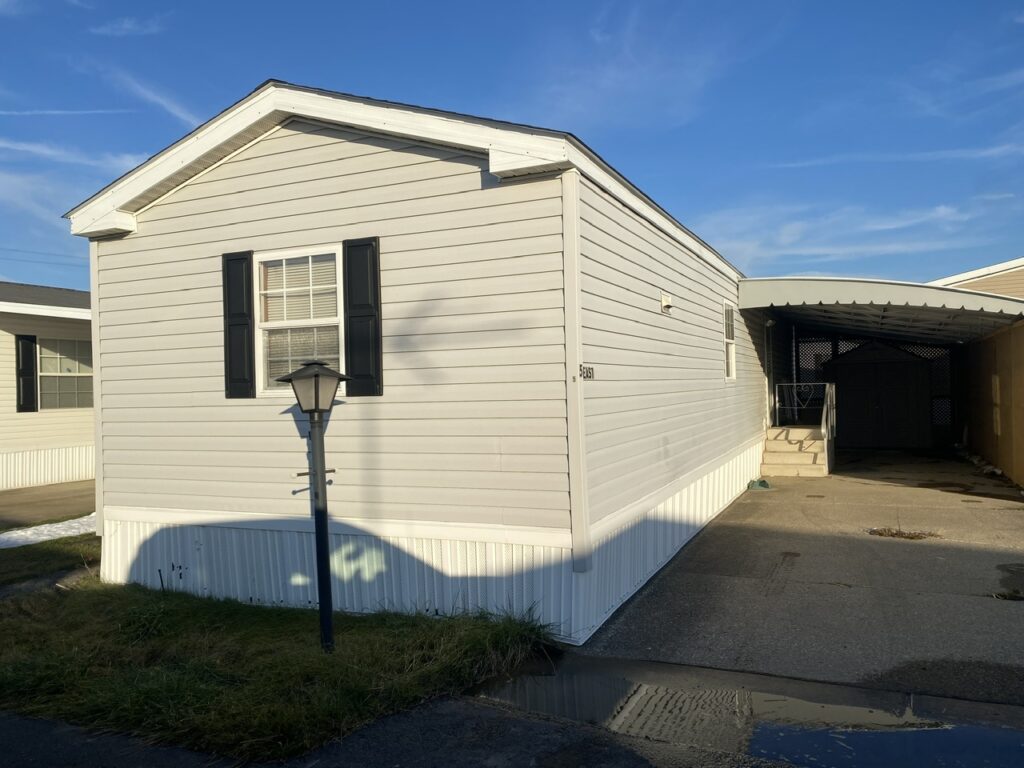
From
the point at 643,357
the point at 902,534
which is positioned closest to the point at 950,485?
the point at 902,534

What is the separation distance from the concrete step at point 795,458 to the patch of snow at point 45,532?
10.3 m

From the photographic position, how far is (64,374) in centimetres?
1491

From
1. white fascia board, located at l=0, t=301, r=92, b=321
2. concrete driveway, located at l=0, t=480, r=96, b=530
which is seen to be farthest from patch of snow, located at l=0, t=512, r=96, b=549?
white fascia board, located at l=0, t=301, r=92, b=321

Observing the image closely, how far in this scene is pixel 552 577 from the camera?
540 cm

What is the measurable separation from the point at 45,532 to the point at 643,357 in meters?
7.52

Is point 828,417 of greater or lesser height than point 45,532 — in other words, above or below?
above

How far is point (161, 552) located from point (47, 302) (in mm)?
9621

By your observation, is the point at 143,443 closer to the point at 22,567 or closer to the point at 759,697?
the point at 22,567

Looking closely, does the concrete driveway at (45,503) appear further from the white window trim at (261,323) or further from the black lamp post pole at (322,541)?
the black lamp post pole at (322,541)

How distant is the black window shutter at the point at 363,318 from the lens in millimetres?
5969

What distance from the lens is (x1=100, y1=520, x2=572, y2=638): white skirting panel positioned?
5477 millimetres

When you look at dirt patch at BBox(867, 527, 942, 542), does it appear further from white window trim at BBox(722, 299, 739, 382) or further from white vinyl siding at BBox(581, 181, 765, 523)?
white window trim at BBox(722, 299, 739, 382)

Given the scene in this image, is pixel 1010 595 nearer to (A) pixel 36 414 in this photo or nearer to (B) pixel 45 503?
(B) pixel 45 503

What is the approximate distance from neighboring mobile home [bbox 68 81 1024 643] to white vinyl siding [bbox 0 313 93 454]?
26.7 feet
